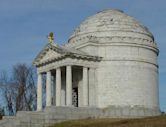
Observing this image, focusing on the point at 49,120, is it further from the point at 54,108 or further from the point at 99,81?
the point at 99,81

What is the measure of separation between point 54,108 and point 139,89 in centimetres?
1221

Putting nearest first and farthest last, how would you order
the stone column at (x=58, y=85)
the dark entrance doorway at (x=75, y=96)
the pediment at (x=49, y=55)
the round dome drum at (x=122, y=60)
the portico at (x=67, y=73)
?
the portico at (x=67, y=73) → the stone column at (x=58, y=85) → the round dome drum at (x=122, y=60) → the pediment at (x=49, y=55) → the dark entrance doorway at (x=75, y=96)

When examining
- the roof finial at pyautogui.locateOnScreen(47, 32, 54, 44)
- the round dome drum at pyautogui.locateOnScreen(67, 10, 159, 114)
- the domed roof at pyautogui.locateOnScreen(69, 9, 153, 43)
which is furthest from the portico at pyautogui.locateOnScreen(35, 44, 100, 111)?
the domed roof at pyautogui.locateOnScreen(69, 9, 153, 43)

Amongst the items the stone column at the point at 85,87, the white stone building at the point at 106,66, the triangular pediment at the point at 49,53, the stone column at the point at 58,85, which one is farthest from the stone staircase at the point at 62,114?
the triangular pediment at the point at 49,53

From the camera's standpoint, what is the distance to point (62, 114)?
46094 mm

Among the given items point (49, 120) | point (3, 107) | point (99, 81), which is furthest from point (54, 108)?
point (3, 107)

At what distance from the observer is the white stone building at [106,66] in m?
52.5

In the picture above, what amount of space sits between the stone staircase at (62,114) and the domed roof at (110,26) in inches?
365

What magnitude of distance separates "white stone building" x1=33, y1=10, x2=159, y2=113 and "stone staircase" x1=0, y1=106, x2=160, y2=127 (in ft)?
3.92

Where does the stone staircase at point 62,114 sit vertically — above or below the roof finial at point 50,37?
below

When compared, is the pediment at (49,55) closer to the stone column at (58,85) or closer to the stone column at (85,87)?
the stone column at (58,85)

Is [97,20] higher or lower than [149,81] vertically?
higher

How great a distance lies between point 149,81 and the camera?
54844mm

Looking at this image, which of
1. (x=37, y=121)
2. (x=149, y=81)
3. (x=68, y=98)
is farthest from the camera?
(x=149, y=81)
